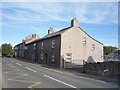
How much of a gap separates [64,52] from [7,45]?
64.5m

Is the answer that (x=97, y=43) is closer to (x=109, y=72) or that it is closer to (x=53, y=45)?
(x=53, y=45)

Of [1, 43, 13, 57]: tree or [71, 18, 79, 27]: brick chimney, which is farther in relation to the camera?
[1, 43, 13, 57]: tree

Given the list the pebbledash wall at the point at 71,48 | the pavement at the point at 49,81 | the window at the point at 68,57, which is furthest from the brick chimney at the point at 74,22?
the pavement at the point at 49,81

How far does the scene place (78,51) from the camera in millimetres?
30672

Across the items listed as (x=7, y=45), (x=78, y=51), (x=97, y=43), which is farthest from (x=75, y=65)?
(x=7, y=45)

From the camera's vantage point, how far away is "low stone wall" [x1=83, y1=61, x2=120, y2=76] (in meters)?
18.0

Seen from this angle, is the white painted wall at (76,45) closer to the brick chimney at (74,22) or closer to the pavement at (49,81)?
the brick chimney at (74,22)

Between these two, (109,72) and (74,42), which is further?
(74,42)

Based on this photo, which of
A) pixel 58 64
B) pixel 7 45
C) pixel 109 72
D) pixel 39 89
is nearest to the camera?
pixel 39 89

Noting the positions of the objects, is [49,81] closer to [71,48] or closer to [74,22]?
[71,48]

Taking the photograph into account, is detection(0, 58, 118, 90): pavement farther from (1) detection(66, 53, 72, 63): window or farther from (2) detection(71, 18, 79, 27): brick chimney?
(2) detection(71, 18, 79, 27): brick chimney

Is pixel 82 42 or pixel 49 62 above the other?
pixel 82 42

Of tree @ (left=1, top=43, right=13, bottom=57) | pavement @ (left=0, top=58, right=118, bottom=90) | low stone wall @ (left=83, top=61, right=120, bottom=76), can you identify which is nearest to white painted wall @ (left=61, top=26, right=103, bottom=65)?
low stone wall @ (left=83, top=61, right=120, bottom=76)

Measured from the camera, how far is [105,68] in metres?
18.0
